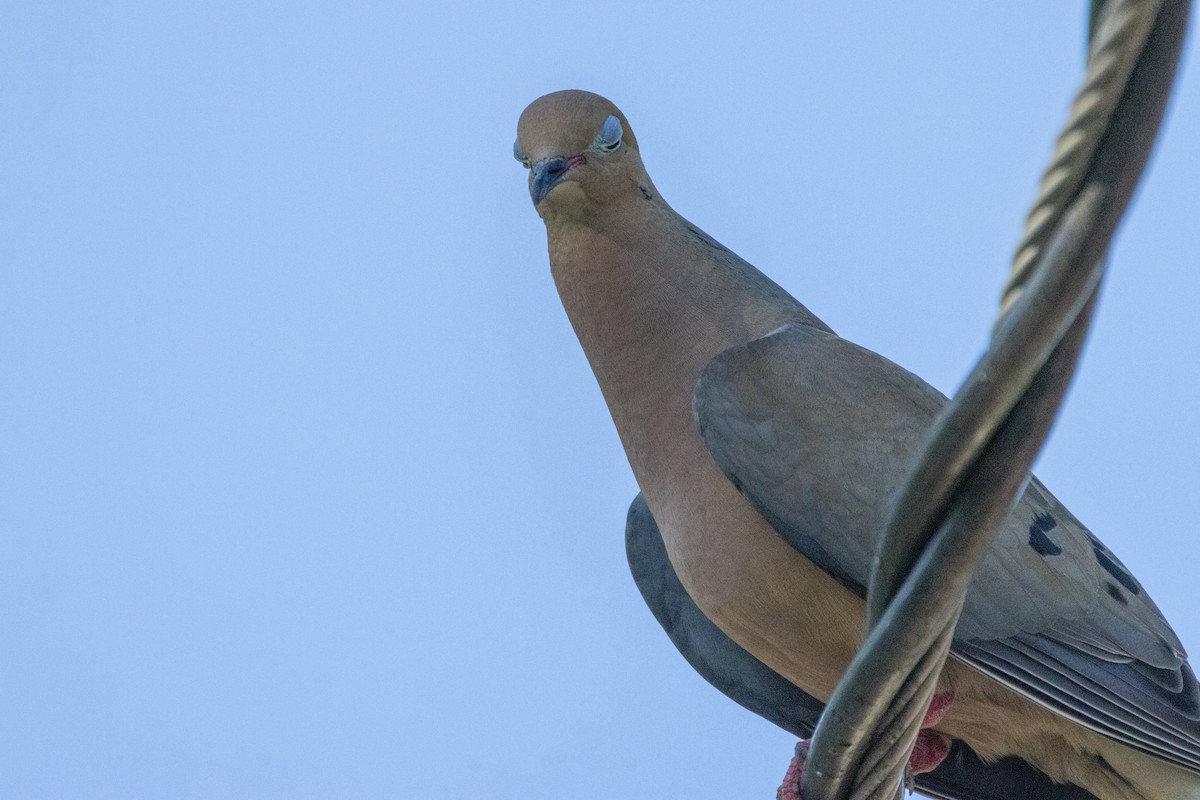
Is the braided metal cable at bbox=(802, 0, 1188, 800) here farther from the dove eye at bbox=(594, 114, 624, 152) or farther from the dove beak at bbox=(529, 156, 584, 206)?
the dove eye at bbox=(594, 114, 624, 152)

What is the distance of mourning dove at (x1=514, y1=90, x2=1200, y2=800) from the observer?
3.12 metres

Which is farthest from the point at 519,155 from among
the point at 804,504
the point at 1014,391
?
the point at 1014,391

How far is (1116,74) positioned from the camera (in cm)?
97

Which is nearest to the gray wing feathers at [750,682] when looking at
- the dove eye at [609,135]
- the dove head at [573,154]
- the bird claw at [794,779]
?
the bird claw at [794,779]

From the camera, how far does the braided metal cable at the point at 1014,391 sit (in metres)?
0.98

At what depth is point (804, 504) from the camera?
10.6ft

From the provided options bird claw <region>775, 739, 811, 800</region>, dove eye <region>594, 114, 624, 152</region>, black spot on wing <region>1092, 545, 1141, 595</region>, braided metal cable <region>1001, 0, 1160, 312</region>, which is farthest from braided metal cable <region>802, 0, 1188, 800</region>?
dove eye <region>594, 114, 624, 152</region>

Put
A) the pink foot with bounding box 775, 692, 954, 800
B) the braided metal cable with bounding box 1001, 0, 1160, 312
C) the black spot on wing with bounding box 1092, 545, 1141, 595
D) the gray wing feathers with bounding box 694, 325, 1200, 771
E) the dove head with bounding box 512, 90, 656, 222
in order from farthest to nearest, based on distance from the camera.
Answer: the dove head with bounding box 512, 90, 656, 222 → the black spot on wing with bounding box 1092, 545, 1141, 595 → the pink foot with bounding box 775, 692, 954, 800 → the gray wing feathers with bounding box 694, 325, 1200, 771 → the braided metal cable with bounding box 1001, 0, 1160, 312

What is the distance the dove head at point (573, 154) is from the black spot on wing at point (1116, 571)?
1.41m

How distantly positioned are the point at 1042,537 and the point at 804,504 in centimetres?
58

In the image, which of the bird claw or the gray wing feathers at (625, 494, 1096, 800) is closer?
the bird claw

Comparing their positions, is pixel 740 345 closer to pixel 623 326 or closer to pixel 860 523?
pixel 623 326

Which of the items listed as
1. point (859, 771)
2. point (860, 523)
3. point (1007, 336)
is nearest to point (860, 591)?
point (860, 523)

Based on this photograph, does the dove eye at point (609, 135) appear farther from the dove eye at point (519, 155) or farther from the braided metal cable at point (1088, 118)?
the braided metal cable at point (1088, 118)
